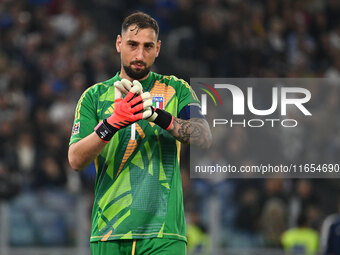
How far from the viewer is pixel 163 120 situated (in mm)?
4027

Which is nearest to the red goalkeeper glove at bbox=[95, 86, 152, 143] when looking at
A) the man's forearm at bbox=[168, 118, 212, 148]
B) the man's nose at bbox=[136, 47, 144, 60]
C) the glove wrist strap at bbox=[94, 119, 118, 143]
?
the glove wrist strap at bbox=[94, 119, 118, 143]

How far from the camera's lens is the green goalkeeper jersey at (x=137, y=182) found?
4.16 metres

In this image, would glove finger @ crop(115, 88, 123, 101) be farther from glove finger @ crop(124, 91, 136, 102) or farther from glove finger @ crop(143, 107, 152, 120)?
glove finger @ crop(143, 107, 152, 120)

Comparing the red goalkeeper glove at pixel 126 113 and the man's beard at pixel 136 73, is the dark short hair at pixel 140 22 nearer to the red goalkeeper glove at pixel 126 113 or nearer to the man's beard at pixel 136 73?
the man's beard at pixel 136 73

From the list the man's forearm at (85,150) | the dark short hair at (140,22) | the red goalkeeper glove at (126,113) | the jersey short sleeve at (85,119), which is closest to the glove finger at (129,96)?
the red goalkeeper glove at (126,113)

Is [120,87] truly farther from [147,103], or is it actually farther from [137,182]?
[137,182]

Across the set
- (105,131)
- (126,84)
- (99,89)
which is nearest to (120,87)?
(126,84)

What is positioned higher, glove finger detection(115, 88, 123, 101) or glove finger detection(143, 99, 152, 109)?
glove finger detection(115, 88, 123, 101)

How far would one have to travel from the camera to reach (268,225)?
9.77 metres

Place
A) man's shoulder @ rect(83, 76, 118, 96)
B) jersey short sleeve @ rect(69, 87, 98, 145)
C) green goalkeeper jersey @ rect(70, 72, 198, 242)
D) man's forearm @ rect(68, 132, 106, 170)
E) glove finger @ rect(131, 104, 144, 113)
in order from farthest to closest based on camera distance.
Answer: man's shoulder @ rect(83, 76, 118, 96) → jersey short sleeve @ rect(69, 87, 98, 145) → green goalkeeper jersey @ rect(70, 72, 198, 242) → man's forearm @ rect(68, 132, 106, 170) → glove finger @ rect(131, 104, 144, 113)

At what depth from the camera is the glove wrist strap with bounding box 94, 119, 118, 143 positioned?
3.97 m

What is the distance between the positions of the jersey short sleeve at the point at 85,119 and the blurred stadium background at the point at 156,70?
5578mm

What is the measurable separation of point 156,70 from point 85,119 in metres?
9.37

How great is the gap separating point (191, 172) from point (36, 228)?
8.77ft
